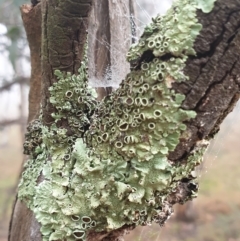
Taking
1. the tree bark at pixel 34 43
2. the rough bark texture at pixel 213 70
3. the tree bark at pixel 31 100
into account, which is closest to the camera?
the rough bark texture at pixel 213 70

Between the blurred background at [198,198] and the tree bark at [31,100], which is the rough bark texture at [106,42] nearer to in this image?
the tree bark at [31,100]

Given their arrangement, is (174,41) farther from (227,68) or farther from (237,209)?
(237,209)

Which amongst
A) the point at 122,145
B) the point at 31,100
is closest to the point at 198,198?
the point at 31,100

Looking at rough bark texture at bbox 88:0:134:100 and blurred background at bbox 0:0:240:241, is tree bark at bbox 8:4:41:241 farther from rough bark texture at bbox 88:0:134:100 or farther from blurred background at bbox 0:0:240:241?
blurred background at bbox 0:0:240:241

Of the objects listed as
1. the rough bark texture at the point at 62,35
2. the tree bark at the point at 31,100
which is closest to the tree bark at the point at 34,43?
the tree bark at the point at 31,100

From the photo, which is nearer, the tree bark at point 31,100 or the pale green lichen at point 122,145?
the pale green lichen at point 122,145

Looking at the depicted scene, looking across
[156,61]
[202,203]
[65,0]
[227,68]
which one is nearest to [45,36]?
[65,0]

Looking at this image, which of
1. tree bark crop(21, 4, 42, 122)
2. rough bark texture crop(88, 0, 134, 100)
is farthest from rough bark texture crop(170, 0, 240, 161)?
tree bark crop(21, 4, 42, 122)
